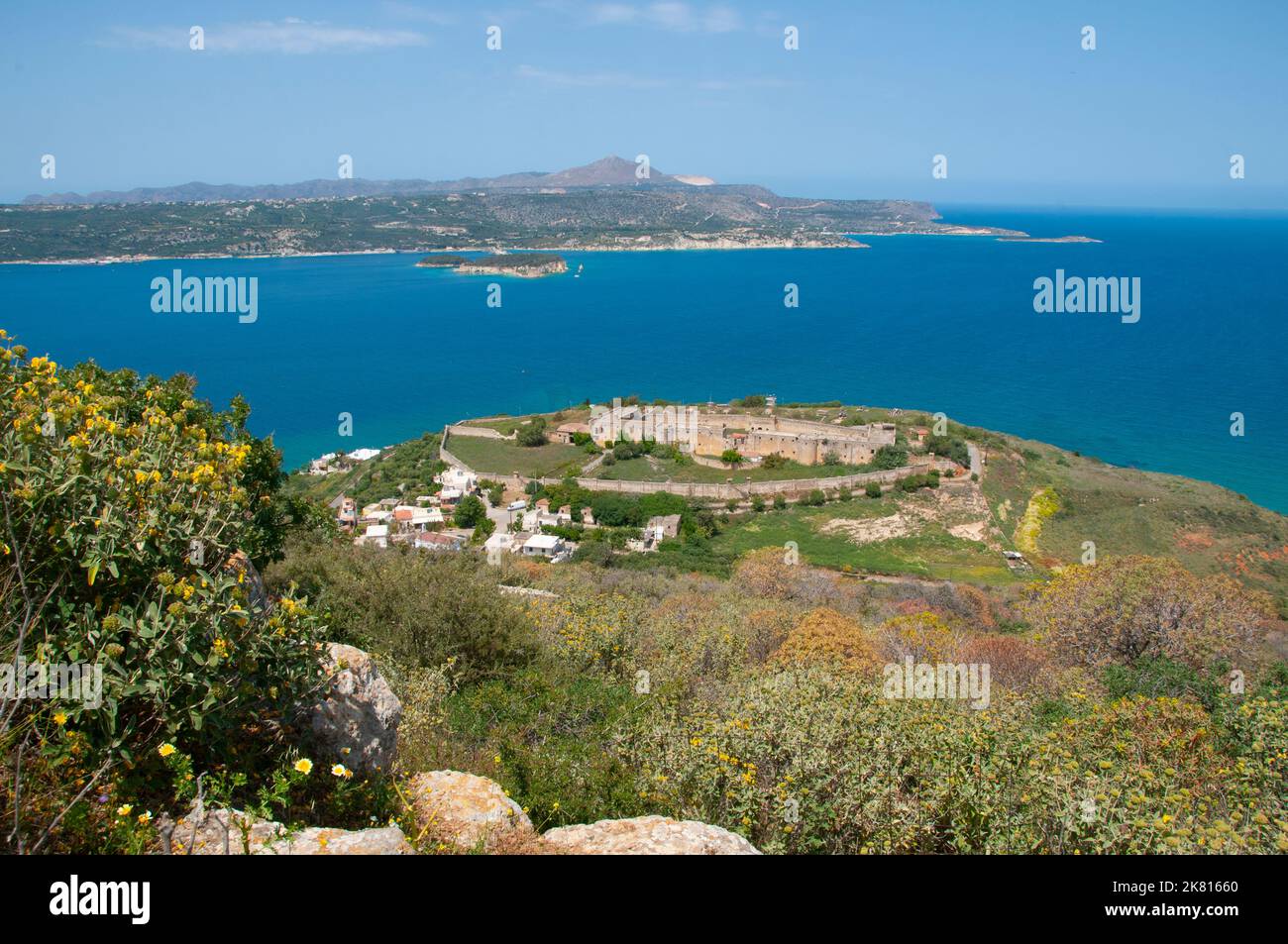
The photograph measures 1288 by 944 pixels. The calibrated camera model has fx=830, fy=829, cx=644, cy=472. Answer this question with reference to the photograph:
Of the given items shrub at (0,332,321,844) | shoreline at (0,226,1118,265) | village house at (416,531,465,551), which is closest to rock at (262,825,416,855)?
shrub at (0,332,321,844)

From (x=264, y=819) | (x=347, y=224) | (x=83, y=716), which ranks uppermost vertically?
(x=347, y=224)

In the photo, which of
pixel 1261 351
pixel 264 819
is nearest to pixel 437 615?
pixel 264 819

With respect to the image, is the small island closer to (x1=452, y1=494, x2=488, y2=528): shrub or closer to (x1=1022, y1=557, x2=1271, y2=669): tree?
(x1=452, y1=494, x2=488, y2=528): shrub

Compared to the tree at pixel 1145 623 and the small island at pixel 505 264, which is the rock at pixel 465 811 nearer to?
the tree at pixel 1145 623

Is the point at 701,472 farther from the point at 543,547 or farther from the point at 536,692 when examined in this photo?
the point at 536,692

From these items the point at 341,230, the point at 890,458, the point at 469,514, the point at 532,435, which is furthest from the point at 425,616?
the point at 341,230
